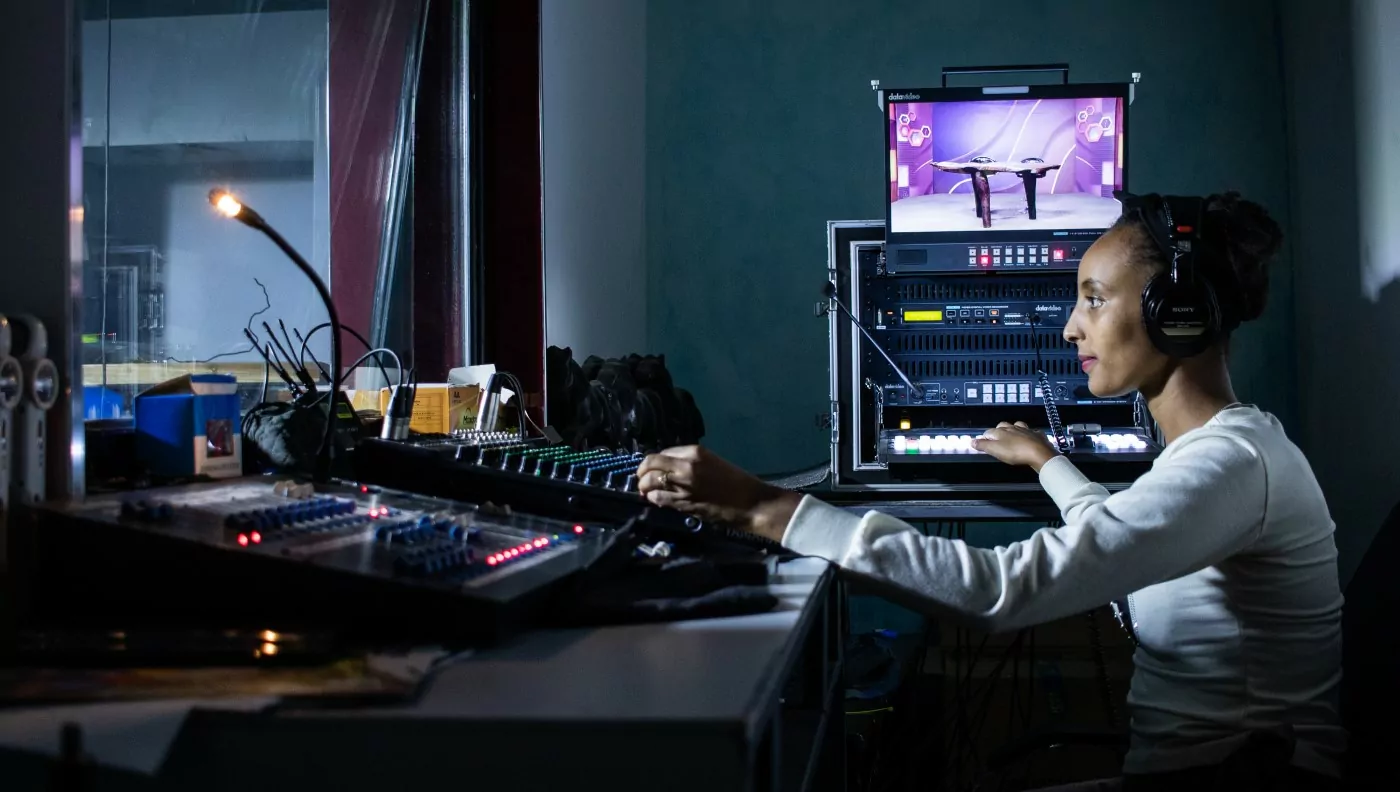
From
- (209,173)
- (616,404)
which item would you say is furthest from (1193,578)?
(209,173)

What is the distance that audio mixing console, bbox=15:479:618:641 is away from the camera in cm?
68

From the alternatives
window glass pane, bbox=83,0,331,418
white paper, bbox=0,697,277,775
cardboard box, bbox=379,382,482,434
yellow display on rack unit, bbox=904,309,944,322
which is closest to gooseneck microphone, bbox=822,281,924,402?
yellow display on rack unit, bbox=904,309,944,322

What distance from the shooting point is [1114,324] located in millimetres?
1247

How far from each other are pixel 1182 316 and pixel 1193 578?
0.28 m

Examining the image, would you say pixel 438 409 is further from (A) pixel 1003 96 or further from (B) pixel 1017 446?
(A) pixel 1003 96

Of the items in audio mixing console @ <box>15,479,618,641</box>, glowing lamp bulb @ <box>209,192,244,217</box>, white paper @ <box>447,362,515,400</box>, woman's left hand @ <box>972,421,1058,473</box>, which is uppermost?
glowing lamp bulb @ <box>209,192,244,217</box>

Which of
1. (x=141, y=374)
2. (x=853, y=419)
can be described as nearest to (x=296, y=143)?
(x=141, y=374)

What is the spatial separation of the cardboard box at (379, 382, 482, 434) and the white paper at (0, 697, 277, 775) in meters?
0.96

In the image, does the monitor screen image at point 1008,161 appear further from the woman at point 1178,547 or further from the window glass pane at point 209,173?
the window glass pane at point 209,173

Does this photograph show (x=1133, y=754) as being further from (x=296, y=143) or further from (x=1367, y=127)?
(x=296, y=143)

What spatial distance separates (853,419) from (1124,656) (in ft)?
2.65

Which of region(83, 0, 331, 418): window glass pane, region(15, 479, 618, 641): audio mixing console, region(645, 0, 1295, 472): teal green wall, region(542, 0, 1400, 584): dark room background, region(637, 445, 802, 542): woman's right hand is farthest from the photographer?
region(645, 0, 1295, 472): teal green wall

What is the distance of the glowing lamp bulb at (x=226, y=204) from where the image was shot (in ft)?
2.88

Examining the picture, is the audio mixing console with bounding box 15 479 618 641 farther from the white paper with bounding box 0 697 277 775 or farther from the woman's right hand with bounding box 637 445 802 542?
the woman's right hand with bounding box 637 445 802 542
